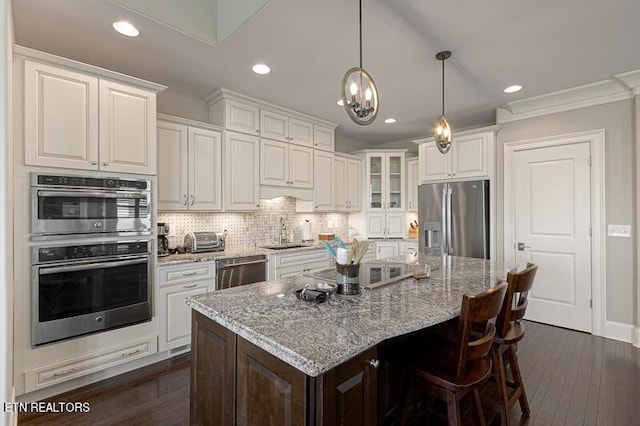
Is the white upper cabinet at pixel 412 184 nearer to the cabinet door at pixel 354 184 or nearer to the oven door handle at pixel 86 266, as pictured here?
the cabinet door at pixel 354 184

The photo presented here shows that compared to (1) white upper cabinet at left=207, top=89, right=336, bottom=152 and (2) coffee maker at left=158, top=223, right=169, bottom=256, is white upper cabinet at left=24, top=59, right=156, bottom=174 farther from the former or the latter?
(1) white upper cabinet at left=207, top=89, right=336, bottom=152

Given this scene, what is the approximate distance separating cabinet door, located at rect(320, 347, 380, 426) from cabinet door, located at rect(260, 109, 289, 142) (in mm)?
3169

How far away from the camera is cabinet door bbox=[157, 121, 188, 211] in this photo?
9.82ft

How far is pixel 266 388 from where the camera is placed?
1.13 metres

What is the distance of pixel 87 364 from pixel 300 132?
3.31 meters

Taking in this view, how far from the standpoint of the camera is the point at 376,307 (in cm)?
147

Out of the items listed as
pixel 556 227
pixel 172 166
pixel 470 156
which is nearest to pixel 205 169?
pixel 172 166

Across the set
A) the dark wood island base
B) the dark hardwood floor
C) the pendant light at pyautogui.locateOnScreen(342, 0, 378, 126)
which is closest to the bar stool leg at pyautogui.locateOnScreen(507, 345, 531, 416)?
the dark hardwood floor

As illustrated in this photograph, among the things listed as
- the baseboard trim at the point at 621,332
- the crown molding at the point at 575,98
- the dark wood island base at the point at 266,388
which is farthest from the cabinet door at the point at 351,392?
the crown molding at the point at 575,98

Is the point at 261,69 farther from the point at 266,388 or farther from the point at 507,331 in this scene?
the point at 507,331

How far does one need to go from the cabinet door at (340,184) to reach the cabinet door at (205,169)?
6.37ft

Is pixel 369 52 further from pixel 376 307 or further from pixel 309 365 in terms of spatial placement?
pixel 309 365

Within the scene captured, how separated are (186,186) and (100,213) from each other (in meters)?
0.90

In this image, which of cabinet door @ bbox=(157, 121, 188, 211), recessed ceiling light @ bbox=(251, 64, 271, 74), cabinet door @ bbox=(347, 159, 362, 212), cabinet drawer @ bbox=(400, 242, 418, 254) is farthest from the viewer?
cabinet door @ bbox=(347, 159, 362, 212)
